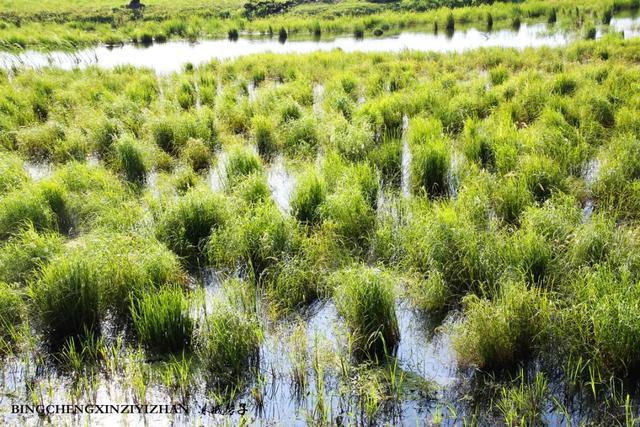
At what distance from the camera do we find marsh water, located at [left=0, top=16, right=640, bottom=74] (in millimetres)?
22422

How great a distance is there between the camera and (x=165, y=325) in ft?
21.7

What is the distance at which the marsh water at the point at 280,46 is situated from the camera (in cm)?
2242


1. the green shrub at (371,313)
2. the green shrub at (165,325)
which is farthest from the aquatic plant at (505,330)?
the green shrub at (165,325)

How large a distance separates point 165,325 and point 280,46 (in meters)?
22.1

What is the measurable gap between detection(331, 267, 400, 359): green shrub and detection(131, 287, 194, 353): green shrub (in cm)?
183

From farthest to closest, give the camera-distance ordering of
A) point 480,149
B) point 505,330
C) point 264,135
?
point 264,135
point 480,149
point 505,330

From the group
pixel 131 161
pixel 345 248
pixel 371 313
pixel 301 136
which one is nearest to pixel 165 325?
pixel 371 313

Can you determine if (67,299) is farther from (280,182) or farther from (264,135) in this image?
(264,135)

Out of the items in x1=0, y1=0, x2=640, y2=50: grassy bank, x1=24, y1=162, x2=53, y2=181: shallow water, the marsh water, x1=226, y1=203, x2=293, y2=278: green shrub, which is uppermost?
x1=0, y1=0, x2=640, y2=50: grassy bank

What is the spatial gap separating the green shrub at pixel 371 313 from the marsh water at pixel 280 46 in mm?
15656

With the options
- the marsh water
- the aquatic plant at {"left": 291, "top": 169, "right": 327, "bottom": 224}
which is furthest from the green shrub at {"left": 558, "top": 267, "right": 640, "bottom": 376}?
the marsh water

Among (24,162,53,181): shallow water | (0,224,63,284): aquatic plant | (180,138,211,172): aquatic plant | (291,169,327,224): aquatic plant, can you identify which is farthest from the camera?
(180,138,211,172): aquatic plant

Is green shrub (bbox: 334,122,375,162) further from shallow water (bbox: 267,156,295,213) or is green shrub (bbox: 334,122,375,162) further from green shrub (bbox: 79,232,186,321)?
green shrub (bbox: 79,232,186,321)

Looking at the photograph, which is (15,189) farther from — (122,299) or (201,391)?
(201,391)
